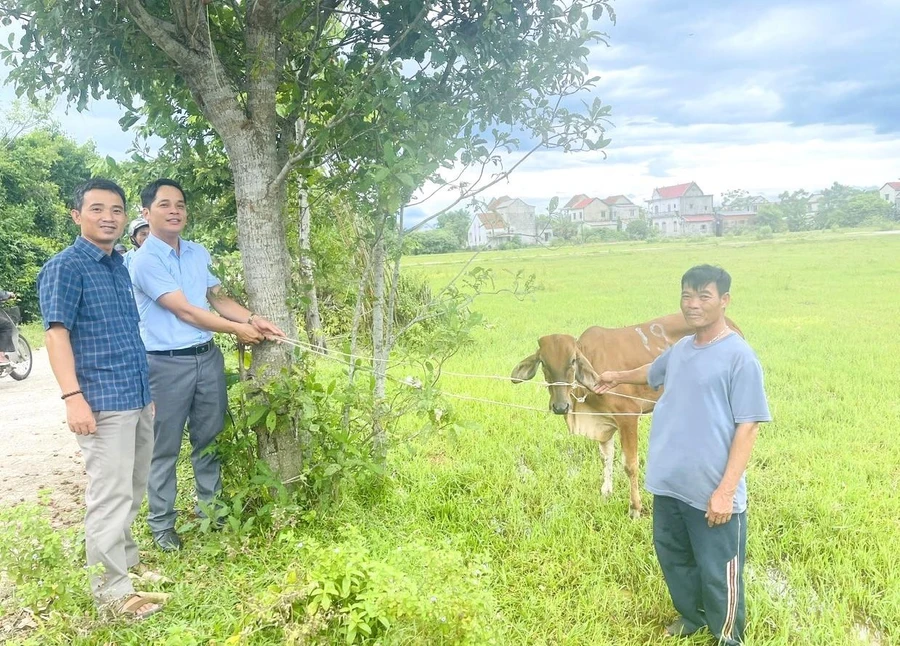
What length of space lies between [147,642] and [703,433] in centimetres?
231

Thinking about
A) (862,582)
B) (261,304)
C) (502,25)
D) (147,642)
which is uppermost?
(502,25)

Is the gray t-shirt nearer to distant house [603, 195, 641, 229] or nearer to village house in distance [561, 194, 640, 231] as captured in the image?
village house in distance [561, 194, 640, 231]

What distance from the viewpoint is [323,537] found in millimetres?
3230

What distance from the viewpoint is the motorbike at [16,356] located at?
313 inches

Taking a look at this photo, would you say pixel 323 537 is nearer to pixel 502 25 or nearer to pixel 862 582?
pixel 862 582

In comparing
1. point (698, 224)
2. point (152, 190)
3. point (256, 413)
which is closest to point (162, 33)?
point (152, 190)

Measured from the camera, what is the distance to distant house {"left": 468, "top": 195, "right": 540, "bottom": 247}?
146 inches

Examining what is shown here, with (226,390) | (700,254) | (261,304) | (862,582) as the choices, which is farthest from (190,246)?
(700,254)

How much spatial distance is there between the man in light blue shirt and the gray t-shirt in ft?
6.27

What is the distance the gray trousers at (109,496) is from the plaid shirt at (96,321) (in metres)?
0.09

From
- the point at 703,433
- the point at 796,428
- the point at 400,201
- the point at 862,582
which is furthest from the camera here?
the point at 796,428

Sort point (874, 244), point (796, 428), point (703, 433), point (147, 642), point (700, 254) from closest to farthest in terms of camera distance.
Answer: point (703, 433) < point (147, 642) < point (796, 428) < point (700, 254) < point (874, 244)

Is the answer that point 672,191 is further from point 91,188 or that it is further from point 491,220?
point 91,188

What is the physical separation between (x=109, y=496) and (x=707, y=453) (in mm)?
2369
